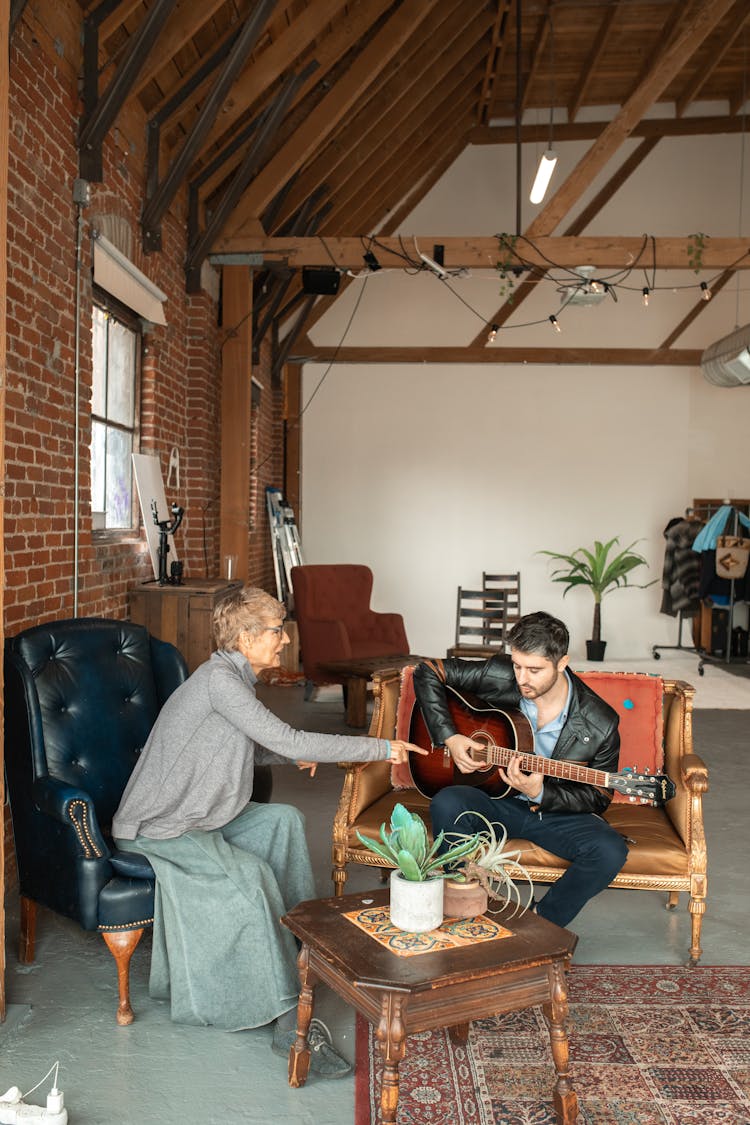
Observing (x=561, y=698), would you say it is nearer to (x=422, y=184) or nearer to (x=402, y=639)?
(x=402, y=639)

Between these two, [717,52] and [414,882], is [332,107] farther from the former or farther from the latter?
[414,882]

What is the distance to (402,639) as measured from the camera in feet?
24.3

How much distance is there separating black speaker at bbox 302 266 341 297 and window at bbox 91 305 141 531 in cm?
177

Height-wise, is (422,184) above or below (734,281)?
above

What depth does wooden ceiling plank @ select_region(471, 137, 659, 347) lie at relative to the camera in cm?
1044

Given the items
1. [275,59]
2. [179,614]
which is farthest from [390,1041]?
[275,59]

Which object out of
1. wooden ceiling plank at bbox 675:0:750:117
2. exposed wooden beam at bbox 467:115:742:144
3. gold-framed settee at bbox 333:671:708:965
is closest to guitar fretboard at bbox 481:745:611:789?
gold-framed settee at bbox 333:671:708:965

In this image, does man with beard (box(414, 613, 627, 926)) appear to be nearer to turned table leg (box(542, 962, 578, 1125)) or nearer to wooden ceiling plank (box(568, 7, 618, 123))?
turned table leg (box(542, 962, 578, 1125))

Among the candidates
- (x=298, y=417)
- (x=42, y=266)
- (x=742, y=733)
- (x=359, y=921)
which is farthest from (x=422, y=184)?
(x=359, y=921)

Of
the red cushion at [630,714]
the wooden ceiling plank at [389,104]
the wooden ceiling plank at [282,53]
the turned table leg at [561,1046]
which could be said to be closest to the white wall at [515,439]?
the wooden ceiling plank at [389,104]

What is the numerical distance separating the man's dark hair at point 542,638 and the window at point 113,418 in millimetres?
2673

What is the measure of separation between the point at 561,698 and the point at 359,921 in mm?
1104

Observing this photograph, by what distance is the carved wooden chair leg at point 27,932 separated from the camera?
9.82ft

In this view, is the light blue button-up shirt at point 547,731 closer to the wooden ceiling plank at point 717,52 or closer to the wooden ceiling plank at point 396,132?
the wooden ceiling plank at point 396,132
